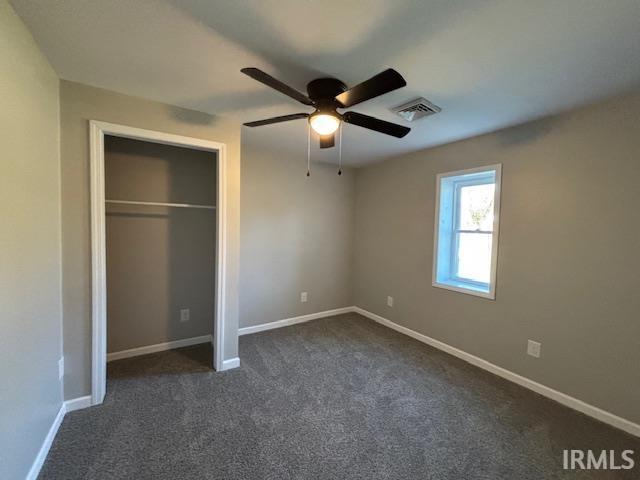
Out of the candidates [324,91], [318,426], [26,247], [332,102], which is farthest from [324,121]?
[318,426]

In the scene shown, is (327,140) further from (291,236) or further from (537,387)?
(537,387)

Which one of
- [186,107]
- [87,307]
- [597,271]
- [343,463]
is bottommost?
[343,463]

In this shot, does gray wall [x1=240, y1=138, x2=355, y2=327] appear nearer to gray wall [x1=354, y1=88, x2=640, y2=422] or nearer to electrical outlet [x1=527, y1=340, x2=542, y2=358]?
gray wall [x1=354, y1=88, x2=640, y2=422]

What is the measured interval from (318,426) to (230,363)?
110cm

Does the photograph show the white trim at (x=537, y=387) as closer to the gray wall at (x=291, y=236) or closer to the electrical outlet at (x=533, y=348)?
the electrical outlet at (x=533, y=348)

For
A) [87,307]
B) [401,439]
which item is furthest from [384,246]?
[87,307]

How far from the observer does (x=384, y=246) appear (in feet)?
12.7

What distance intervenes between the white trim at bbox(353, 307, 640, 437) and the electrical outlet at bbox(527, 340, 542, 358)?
0.77 feet

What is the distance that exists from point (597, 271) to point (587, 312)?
12.8 inches

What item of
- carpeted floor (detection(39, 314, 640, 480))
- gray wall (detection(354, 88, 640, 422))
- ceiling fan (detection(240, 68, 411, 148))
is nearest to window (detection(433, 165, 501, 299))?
gray wall (detection(354, 88, 640, 422))

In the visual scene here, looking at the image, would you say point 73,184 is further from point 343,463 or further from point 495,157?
point 495,157

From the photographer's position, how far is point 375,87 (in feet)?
4.39

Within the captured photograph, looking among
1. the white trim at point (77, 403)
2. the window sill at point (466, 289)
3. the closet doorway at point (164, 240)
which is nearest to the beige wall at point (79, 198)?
the white trim at point (77, 403)

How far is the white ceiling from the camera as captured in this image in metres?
1.21
